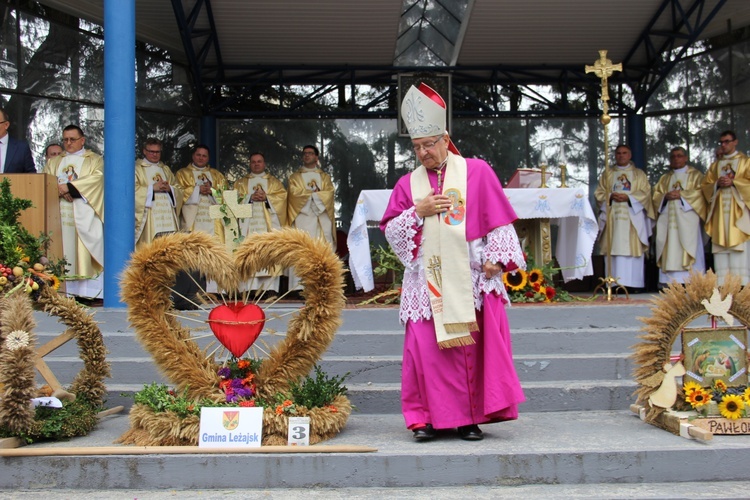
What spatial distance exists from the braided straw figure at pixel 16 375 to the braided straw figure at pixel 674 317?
3.51 meters

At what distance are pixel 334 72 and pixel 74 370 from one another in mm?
8313

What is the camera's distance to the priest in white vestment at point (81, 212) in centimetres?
883

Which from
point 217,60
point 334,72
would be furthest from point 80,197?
point 334,72

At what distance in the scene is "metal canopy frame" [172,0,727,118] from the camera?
12.6 m

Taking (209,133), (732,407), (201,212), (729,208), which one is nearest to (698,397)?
(732,407)

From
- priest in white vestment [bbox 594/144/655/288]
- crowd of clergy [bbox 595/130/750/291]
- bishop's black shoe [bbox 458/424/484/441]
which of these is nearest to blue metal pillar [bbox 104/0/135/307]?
bishop's black shoe [bbox 458/424/484/441]

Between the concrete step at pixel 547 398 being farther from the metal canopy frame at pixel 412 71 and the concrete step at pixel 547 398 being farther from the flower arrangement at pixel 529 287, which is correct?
the metal canopy frame at pixel 412 71

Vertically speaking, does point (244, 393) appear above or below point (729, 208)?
below

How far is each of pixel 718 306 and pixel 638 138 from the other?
888 centimetres

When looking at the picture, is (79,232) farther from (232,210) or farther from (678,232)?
(678,232)

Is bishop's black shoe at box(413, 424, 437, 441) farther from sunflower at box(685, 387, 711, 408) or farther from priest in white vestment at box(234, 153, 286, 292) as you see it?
priest in white vestment at box(234, 153, 286, 292)

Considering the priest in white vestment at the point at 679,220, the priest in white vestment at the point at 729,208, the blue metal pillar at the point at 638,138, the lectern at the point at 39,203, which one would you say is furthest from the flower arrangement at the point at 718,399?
the blue metal pillar at the point at 638,138

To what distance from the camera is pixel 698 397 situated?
4754mm

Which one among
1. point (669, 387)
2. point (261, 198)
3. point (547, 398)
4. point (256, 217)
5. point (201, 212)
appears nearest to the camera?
point (669, 387)
